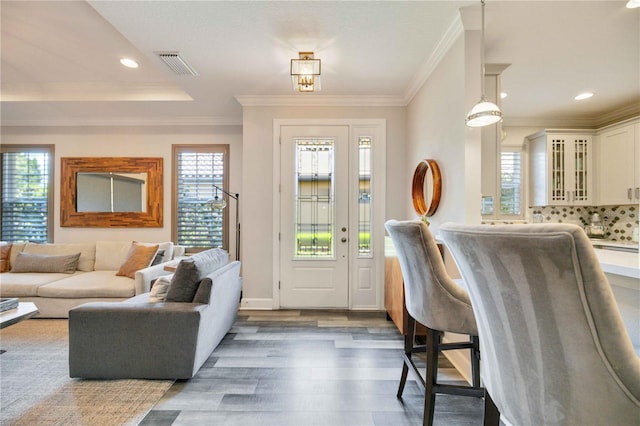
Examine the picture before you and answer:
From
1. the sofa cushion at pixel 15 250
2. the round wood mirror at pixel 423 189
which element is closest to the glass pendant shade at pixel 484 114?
the round wood mirror at pixel 423 189

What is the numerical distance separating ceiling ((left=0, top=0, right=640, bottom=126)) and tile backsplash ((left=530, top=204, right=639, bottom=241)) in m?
1.27

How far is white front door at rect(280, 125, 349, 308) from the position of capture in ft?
11.5

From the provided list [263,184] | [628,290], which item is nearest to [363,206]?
[263,184]

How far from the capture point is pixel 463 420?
1634 millimetres

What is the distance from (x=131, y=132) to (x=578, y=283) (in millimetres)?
5075

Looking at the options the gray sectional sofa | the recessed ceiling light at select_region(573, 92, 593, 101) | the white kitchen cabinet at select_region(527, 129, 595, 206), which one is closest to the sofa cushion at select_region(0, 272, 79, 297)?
the gray sectional sofa

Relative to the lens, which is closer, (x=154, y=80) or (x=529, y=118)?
(x=154, y=80)

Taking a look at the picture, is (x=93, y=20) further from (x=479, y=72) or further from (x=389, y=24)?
(x=479, y=72)

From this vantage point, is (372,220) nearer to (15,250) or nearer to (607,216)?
(607,216)

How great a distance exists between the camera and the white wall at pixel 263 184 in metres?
3.51

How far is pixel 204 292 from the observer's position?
2.09m

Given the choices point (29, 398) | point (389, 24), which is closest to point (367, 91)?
point (389, 24)

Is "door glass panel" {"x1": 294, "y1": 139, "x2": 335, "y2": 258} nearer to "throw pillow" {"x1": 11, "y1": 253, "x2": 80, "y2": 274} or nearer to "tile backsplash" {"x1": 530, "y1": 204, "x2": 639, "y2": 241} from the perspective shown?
"throw pillow" {"x1": 11, "y1": 253, "x2": 80, "y2": 274}

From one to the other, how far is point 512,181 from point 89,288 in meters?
5.55
